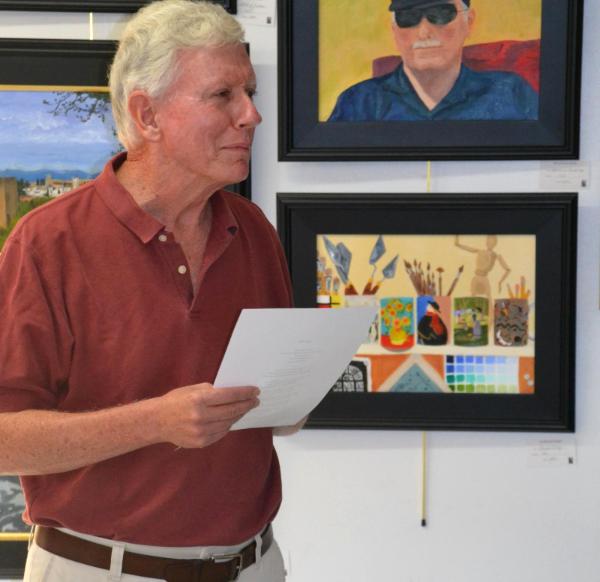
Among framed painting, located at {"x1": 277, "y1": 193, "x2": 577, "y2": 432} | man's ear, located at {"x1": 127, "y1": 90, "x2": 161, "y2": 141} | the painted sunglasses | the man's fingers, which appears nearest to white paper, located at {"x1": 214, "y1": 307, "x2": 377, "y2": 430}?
the man's fingers

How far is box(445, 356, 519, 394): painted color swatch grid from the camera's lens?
2252 millimetres

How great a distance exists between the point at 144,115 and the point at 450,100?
972 millimetres

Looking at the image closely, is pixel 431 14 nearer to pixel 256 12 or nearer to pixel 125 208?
pixel 256 12

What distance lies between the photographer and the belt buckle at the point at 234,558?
1.40 meters

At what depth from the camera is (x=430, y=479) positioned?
2.28 m

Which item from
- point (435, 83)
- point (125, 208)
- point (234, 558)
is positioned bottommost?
point (234, 558)

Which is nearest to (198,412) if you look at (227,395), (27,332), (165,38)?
(227,395)

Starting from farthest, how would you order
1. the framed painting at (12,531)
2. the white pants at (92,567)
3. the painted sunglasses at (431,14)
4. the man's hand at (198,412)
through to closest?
the framed painting at (12,531) < the painted sunglasses at (431,14) < the white pants at (92,567) < the man's hand at (198,412)

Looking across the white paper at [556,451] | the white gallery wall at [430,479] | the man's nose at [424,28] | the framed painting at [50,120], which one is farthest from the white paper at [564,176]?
the framed painting at [50,120]

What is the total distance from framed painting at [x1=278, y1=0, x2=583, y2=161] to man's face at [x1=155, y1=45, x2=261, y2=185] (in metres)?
0.78

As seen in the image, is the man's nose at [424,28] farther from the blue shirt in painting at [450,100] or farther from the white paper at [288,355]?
the white paper at [288,355]

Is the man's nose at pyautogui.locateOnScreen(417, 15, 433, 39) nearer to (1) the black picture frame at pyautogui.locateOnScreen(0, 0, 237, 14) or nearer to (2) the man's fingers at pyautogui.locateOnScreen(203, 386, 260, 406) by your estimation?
(1) the black picture frame at pyautogui.locateOnScreen(0, 0, 237, 14)

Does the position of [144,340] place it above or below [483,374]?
above

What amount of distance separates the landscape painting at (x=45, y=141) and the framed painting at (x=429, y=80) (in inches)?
17.8
